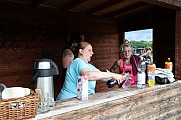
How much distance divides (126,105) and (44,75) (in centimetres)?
84

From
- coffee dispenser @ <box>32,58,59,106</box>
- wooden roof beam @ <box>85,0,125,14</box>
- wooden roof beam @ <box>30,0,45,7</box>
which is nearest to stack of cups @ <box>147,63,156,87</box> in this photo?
coffee dispenser @ <box>32,58,59,106</box>

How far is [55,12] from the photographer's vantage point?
4.12m

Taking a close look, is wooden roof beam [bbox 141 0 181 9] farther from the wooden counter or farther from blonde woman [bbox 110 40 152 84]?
the wooden counter

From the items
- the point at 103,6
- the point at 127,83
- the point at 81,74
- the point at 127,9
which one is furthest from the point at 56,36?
the point at 81,74

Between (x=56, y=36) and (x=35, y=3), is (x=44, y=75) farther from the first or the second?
(x=56, y=36)

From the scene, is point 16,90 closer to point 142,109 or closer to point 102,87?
point 142,109

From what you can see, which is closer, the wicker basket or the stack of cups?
the wicker basket

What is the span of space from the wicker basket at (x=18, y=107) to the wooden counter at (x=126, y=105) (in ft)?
0.46

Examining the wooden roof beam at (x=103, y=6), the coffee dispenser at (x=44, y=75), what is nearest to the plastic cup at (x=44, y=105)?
the coffee dispenser at (x=44, y=75)

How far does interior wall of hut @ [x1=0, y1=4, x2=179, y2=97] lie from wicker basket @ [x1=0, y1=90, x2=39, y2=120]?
2646mm

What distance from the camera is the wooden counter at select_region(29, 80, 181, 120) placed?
1.36 m

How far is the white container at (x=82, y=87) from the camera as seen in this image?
1.45m

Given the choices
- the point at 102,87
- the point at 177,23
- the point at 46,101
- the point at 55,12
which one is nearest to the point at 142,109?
the point at 46,101

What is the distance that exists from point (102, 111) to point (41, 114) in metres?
0.52
